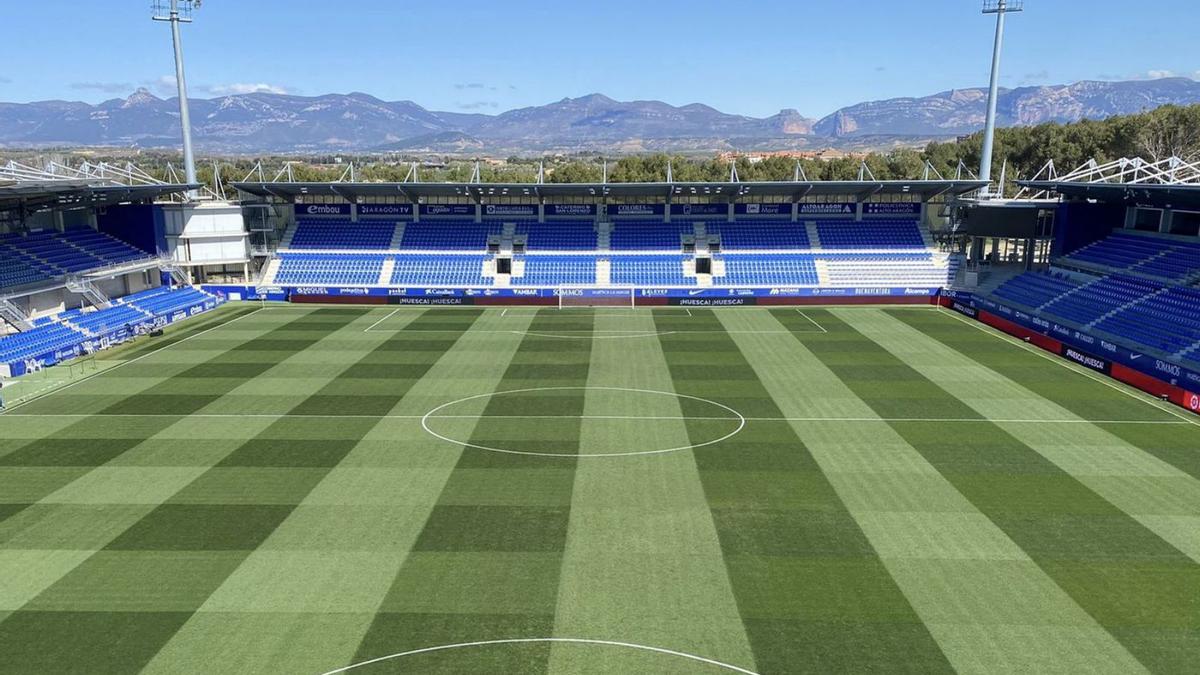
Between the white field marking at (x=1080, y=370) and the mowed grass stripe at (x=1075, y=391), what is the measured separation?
0.23 feet

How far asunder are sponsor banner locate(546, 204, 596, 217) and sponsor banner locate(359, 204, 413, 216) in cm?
1102

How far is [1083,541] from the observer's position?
57.5 feet

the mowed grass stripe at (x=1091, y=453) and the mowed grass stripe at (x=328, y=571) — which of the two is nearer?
the mowed grass stripe at (x=328, y=571)

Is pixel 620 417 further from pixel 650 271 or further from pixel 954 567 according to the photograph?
pixel 650 271

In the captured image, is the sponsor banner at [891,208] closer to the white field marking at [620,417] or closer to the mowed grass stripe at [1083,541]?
the mowed grass stripe at [1083,541]

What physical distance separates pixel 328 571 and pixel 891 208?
51.6 meters

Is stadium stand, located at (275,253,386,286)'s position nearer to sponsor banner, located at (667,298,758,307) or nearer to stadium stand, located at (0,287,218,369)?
stadium stand, located at (0,287,218,369)

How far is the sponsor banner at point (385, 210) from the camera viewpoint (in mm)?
58719

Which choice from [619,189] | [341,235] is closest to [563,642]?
[619,189]

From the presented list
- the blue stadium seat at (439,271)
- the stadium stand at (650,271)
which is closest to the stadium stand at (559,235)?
the stadium stand at (650,271)

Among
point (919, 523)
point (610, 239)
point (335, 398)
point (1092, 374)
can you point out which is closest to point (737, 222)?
point (610, 239)

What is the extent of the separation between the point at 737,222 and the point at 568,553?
4416 centimetres

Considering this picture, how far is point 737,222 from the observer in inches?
2263

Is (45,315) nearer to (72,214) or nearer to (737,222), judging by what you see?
(72,214)
